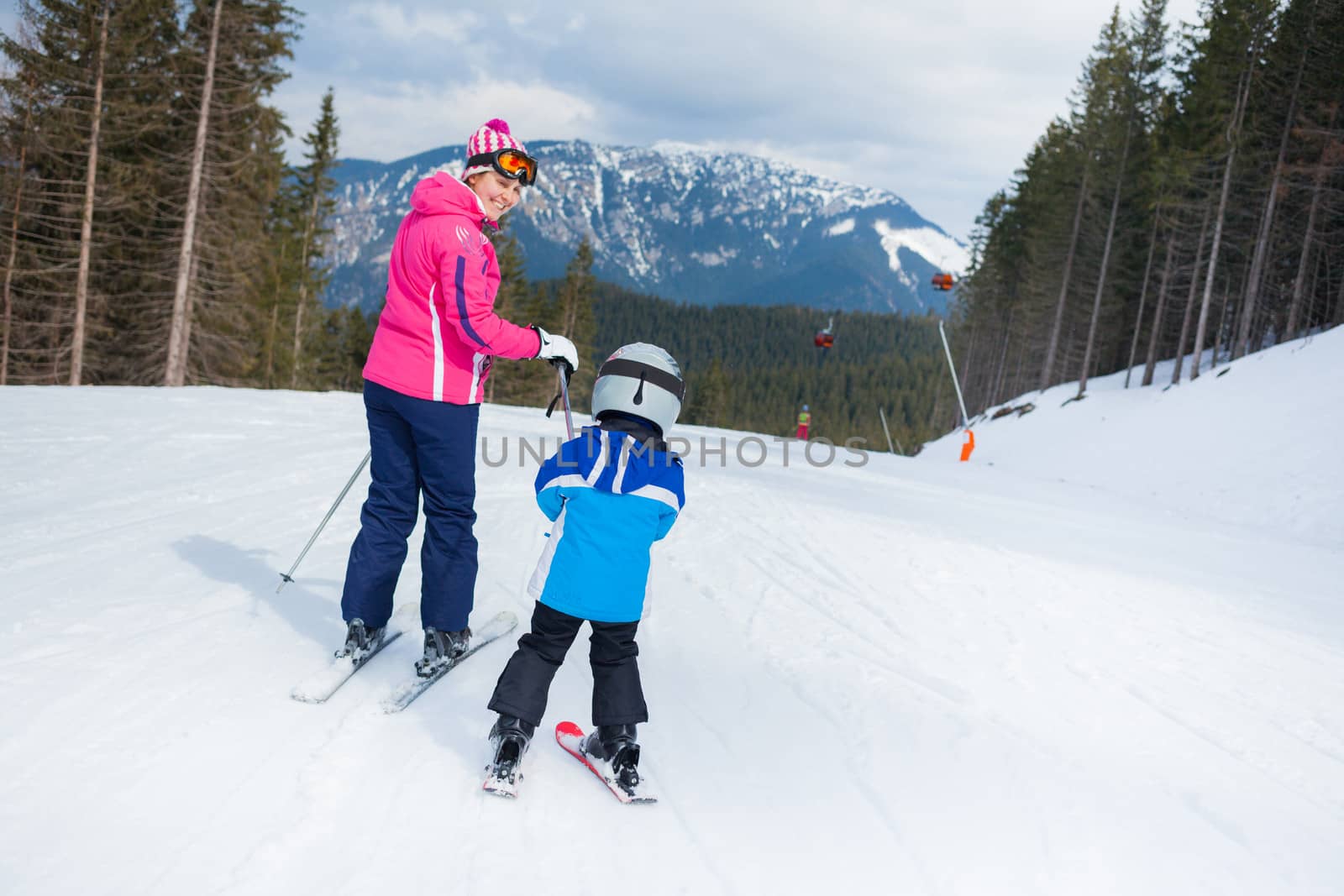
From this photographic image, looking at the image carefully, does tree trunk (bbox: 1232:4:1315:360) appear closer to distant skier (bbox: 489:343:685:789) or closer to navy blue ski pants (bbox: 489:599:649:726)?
distant skier (bbox: 489:343:685:789)

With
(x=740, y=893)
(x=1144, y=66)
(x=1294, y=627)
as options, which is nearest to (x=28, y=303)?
(x=740, y=893)

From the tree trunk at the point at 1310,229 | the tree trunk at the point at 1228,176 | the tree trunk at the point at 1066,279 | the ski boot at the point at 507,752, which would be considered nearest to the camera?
A: the ski boot at the point at 507,752

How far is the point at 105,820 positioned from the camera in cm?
220

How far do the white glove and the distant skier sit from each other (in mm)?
470

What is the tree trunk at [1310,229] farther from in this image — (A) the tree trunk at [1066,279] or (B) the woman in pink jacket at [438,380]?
(B) the woman in pink jacket at [438,380]

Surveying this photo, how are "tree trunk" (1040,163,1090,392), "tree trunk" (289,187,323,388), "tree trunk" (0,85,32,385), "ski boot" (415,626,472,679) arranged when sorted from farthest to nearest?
"tree trunk" (1040,163,1090,392), "tree trunk" (289,187,323,388), "tree trunk" (0,85,32,385), "ski boot" (415,626,472,679)

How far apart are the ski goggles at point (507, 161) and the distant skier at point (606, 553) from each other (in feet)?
3.49

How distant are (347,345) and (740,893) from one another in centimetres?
5136

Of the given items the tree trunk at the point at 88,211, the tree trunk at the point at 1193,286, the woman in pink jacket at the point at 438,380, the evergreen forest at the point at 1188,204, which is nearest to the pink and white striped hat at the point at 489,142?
the woman in pink jacket at the point at 438,380

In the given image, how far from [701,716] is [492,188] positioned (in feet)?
8.30

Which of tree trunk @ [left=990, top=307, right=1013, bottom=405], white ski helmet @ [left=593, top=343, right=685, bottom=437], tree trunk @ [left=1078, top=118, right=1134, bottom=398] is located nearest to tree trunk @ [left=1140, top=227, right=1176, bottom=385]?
tree trunk @ [left=1078, top=118, right=1134, bottom=398]

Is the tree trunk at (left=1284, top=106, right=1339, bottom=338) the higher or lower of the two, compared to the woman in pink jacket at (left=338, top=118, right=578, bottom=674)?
higher

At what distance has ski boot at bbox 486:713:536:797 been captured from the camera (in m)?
2.61

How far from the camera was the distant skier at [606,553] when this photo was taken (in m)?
A: 2.72
